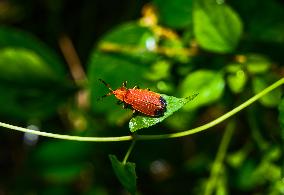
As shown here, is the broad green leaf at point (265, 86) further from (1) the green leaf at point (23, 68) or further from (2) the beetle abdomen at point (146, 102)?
(1) the green leaf at point (23, 68)

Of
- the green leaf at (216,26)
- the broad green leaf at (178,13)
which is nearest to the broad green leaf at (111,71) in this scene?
the broad green leaf at (178,13)

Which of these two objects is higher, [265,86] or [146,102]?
[265,86]

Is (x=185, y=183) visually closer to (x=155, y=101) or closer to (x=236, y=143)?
(x=236, y=143)

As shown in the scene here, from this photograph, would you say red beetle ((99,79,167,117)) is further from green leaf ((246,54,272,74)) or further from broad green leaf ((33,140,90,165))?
broad green leaf ((33,140,90,165))

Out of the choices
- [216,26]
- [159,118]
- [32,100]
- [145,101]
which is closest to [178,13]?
[216,26]

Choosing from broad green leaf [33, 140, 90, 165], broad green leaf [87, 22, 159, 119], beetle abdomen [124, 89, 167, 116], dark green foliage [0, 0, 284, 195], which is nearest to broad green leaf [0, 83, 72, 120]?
dark green foliage [0, 0, 284, 195]

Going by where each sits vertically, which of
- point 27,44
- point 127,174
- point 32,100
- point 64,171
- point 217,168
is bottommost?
point 127,174

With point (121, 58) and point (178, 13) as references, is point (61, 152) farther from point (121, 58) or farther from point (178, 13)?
point (178, 13)
